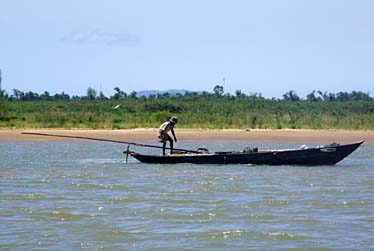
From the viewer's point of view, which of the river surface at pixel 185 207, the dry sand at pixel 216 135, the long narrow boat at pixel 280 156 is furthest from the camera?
the dry sand at pixel 216 135

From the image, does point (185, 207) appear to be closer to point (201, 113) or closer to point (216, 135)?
point (216, 135)

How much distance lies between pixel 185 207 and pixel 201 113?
119ft

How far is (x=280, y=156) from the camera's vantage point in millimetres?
25250

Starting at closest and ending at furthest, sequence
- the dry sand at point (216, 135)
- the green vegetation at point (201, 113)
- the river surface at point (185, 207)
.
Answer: the river surface at point (185, 207), the dry sand at point (216, 135), the green vegetation at point (201, 113)

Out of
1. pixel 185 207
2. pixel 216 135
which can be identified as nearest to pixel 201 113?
pixel 216 135

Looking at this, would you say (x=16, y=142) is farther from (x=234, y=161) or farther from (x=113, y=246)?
(x=113, y=246)

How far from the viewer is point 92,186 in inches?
775

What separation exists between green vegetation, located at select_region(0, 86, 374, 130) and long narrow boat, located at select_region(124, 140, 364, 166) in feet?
61.8

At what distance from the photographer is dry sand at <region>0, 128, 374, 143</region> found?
39938 millimetres

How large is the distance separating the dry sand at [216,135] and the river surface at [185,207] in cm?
1379

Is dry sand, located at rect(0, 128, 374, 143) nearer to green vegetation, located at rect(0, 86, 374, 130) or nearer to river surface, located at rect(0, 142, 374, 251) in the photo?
green vegetation, located at rect(0, 86, 374, 130)

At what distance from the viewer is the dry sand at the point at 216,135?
39938mm

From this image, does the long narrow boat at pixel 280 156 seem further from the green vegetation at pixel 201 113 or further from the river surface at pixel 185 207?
the green vegetation at pixel 201 113

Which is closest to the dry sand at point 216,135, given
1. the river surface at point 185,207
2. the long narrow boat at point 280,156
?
the long narrow boat at point 280,156
